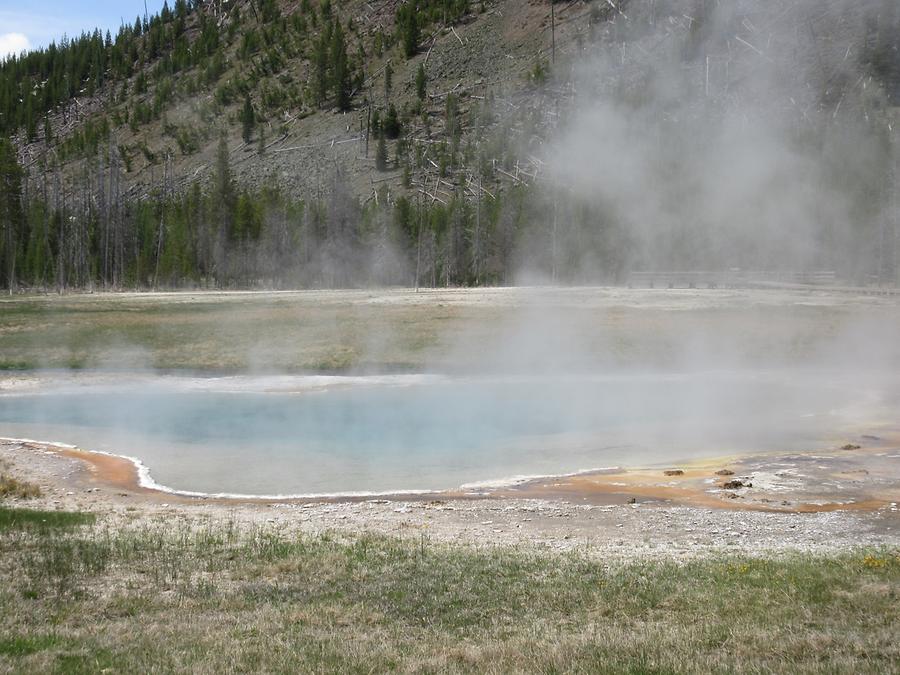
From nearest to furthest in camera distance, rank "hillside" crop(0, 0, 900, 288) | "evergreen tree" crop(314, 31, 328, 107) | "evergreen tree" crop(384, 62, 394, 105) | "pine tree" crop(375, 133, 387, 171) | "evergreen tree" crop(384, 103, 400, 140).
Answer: "hillside" crop(0, 0, 900, 288) → "pine tree" crop(375, 133, 387, 171) → "evergreen tree" crop(384, 103, 400, 140) → "evergreen tree" crop(384, 62, 394, 105) → "evergreen tree" crop(314, 31, 328, 107)

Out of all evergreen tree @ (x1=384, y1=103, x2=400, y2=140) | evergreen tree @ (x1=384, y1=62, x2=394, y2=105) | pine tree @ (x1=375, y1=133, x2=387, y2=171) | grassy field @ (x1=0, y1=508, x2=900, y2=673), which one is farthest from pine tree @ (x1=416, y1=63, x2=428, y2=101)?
grassy field @ (x1=0, y1=508, x2=900, y2=673)

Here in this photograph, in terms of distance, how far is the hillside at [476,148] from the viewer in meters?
46.0

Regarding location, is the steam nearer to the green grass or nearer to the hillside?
the hillside

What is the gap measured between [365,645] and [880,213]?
52.3 metres

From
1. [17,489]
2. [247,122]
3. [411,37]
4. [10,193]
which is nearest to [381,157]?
[247,122]

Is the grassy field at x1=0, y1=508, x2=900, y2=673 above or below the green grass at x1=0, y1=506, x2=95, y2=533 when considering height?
above

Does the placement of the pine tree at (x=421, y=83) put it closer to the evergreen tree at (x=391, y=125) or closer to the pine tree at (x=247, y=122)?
the evergreen tree at (x=391, y=125)

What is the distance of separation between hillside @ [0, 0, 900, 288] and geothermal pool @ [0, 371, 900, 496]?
20661 mm

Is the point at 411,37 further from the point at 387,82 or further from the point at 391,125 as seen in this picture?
the point at 391,125

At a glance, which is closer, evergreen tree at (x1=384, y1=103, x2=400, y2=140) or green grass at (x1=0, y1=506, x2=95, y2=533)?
green grass at (x1=0, y1=506, x2=95, y2=533)

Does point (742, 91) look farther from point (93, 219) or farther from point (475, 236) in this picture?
point (93, 219)

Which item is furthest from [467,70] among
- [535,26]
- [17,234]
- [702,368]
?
[702,368]

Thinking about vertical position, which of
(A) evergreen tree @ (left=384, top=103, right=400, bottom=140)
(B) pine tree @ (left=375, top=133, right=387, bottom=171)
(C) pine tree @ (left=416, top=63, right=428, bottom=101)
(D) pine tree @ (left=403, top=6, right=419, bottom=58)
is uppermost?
(D) pine tree @ (left=403, top=6, right=419, bottom=58)

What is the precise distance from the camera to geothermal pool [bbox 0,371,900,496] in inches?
655
